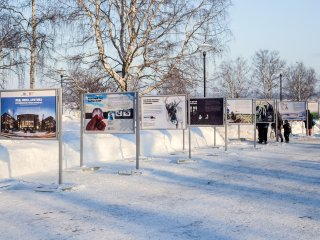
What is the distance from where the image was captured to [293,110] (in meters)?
25.4

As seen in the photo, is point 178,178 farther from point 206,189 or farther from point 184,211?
point 184,211

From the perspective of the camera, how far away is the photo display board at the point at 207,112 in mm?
15398

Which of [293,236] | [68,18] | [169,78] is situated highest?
[68,18]

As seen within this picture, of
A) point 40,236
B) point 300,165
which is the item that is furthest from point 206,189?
point 300,165

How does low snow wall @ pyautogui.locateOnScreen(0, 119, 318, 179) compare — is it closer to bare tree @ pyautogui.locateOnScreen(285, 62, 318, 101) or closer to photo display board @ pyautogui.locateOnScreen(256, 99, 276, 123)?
photo display board @ pyautogui.locateOnScreen(256, 99, 276, 123)

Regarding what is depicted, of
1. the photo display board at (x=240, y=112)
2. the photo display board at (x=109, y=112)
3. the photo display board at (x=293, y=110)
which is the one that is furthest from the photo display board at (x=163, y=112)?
the photo display board at (x=293, y=110)

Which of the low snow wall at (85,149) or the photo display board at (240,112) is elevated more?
the photo display board at (240,112)

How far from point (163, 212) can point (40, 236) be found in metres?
1.92

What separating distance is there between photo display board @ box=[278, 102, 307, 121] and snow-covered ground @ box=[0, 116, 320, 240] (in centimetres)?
1056

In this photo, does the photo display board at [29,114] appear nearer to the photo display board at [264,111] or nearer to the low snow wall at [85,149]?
the low snow wall at [85,149]

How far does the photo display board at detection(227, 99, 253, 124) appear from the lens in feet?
63.0

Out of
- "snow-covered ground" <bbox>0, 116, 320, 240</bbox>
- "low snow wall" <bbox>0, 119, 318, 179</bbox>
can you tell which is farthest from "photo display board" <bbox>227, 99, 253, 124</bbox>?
"snow-covered ground" <bbox>0, 116, 320, 240</bbox>

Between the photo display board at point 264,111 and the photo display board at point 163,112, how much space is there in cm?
840

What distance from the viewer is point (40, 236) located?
18.1 feet
